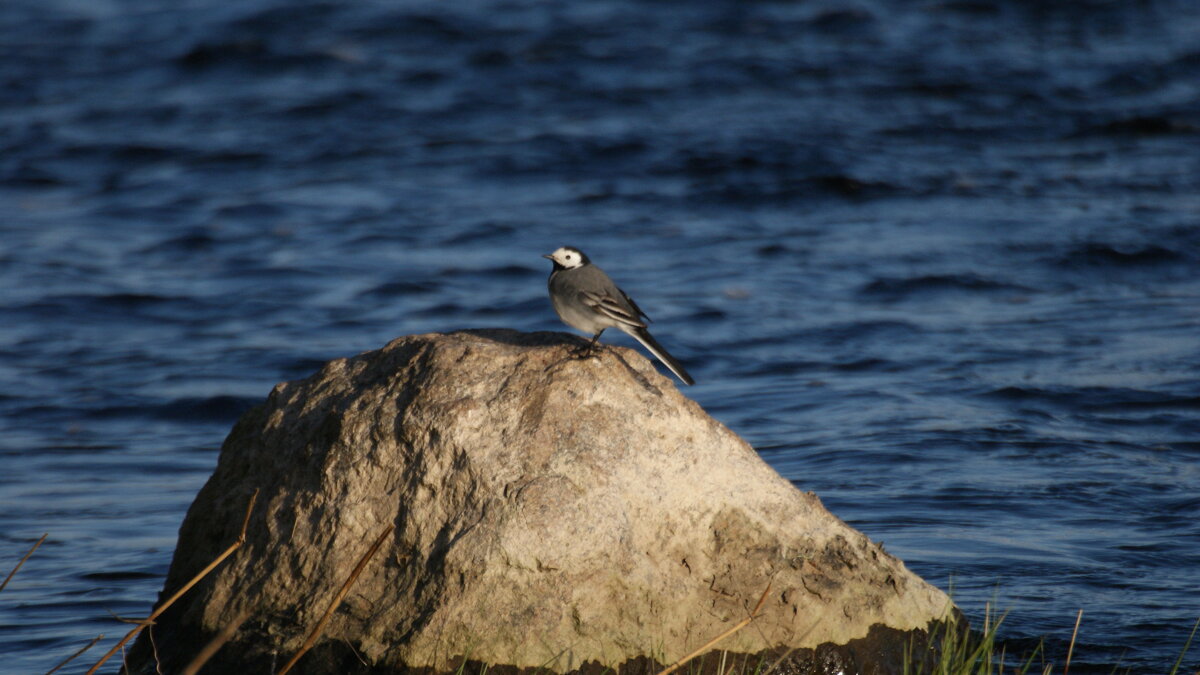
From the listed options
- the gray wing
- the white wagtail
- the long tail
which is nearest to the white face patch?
the white wagtail

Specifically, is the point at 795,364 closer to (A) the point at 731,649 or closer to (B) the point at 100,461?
(B) the point at 100,461

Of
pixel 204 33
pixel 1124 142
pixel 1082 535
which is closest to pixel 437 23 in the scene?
pixel 204 33

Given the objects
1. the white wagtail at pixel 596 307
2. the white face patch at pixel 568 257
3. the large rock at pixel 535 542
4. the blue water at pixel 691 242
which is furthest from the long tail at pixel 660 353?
the blue water at pixel 691 242

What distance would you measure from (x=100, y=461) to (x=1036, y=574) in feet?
19.7

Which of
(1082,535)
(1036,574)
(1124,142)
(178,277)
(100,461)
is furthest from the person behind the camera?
(1124,142)

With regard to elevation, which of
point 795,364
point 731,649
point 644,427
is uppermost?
point 644,427

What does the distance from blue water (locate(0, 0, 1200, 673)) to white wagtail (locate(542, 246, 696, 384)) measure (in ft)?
5.48

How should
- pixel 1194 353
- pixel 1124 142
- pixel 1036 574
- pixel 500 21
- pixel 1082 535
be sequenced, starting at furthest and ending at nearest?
pixel 500 21 → pixel 1124 142 → pixel 1194 353 → pixel 1082 535 → pixel 1036 574

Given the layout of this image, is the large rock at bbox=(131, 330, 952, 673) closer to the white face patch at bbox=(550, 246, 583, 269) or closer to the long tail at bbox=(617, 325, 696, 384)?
the long tail at bbox=(617, 325, 696, 384)

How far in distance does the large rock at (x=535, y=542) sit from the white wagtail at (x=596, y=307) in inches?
8.8

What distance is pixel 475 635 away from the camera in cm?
450

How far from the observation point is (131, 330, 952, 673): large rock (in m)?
4.56

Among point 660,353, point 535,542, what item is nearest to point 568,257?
point 660,353

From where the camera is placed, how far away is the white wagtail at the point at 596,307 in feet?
17.6
